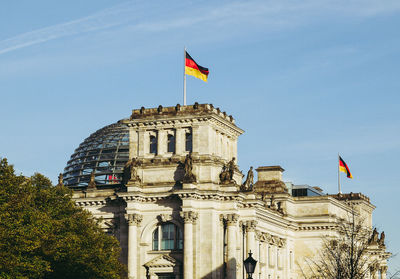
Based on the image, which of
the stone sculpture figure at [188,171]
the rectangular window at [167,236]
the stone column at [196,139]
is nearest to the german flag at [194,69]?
the stone column at [196,139]

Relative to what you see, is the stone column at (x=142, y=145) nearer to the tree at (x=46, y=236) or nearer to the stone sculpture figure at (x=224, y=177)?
the stone sculpture figure at (x=224, y=177)

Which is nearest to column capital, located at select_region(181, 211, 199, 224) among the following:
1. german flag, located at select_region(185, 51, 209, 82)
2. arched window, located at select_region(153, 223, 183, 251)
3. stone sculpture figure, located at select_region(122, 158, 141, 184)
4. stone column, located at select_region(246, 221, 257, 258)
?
arched window, located at select_region(153, 223, 183, 251)

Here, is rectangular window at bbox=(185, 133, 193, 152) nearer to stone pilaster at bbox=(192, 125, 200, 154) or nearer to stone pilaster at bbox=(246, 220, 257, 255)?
stone pilaster at bbox=(192, 125, 200, 154)

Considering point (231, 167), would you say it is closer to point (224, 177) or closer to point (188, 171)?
point (224, 177)

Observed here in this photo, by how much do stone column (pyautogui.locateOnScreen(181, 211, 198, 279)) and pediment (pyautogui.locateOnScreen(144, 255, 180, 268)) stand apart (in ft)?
8.45

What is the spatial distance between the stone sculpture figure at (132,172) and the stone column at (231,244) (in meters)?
12.0

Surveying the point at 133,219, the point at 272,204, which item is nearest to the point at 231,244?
the point at 133,219

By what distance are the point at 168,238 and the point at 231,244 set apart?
7.57m

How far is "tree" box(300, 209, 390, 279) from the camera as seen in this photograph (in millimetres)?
88056

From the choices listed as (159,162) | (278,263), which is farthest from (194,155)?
(278,263)

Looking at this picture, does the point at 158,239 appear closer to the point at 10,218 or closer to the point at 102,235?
the point at 102,235

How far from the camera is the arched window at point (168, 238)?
338ft

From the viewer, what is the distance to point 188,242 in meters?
99.8

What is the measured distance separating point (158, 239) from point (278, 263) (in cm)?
2809
